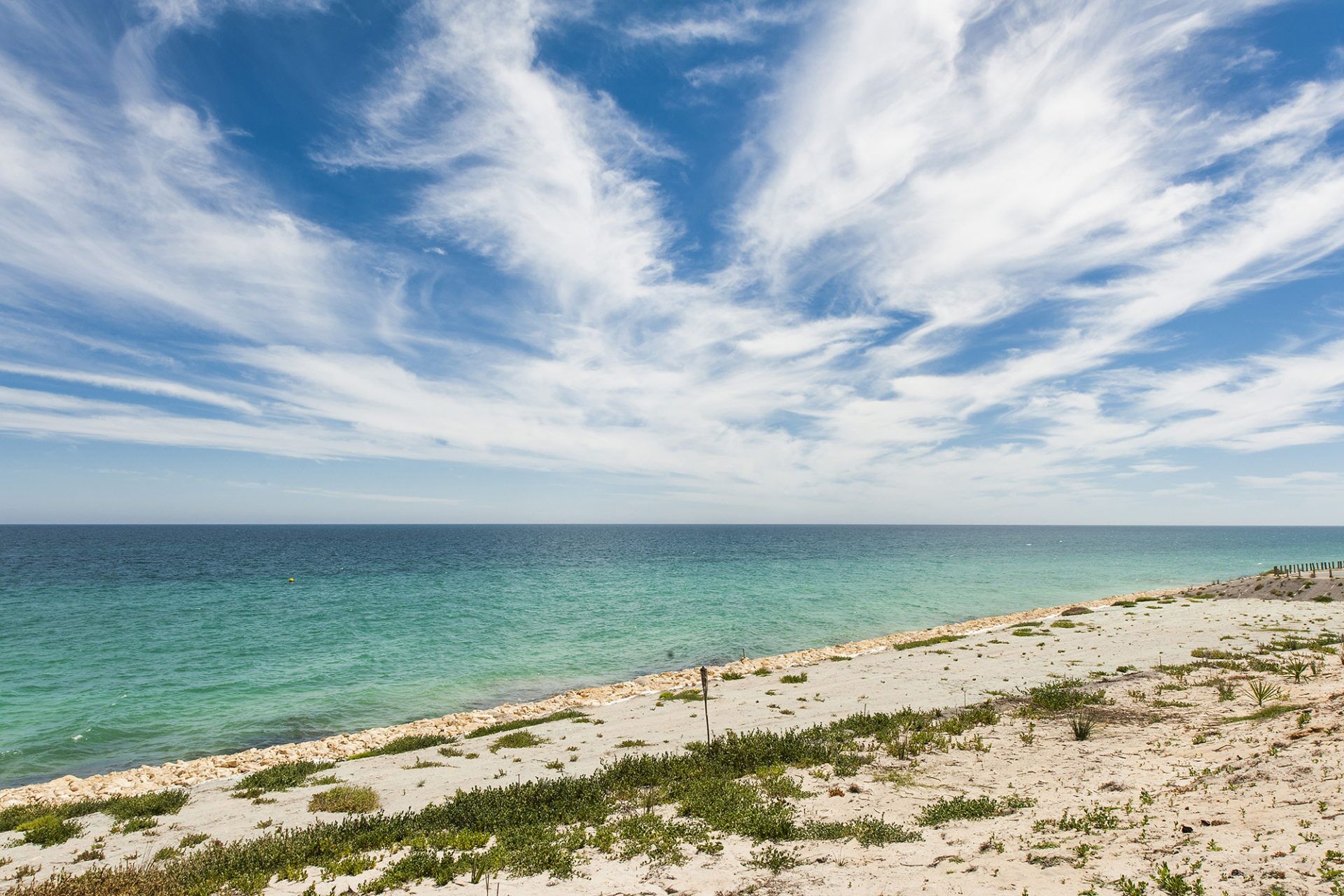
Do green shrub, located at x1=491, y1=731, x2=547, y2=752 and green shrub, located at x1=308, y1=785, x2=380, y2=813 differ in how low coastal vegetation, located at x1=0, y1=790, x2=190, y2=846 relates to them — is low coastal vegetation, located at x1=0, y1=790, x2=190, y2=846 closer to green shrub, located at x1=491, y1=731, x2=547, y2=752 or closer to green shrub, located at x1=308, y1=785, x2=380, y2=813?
green shrub, located at x1=308, y1=785, x2=380, y2=813

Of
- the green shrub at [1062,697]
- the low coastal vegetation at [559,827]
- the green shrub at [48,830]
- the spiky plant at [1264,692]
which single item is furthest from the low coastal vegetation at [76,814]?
the spiky plant at [1264,692]

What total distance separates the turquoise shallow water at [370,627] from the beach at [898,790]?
6299 mm

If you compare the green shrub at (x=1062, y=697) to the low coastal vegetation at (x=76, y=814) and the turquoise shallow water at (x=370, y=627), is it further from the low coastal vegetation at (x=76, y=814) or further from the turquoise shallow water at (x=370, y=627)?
the low coastal vegetation at (x=76, y=814)

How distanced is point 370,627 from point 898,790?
48.8 m

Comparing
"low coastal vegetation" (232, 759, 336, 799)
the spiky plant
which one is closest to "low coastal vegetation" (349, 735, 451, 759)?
"low coastal vegetation" (232, 759, 336, 799)

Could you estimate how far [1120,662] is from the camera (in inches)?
1023

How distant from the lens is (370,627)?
49.8 m

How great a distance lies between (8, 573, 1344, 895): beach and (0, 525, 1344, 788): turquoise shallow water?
6.30 metres

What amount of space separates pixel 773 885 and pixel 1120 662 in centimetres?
2556

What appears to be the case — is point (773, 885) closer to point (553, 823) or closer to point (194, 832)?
point (553, 823)

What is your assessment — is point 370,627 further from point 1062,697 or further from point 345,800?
point 1062,697

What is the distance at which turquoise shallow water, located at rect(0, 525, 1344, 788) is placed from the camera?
28609mm

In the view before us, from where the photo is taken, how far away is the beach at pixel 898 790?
8.38m

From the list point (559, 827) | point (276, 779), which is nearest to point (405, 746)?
point (276, 779)
